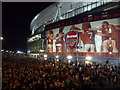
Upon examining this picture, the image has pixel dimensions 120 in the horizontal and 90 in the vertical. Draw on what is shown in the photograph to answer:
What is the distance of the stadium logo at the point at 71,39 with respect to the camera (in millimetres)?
42750

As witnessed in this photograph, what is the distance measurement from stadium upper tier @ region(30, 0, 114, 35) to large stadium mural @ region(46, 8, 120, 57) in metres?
12.8

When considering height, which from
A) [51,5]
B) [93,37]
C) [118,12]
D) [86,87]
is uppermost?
[51,5]

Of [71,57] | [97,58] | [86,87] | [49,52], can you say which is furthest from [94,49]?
[86,87]

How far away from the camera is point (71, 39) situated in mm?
43844

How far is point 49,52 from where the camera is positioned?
179 feet

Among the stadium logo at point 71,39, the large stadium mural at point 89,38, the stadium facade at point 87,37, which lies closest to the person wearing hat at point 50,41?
the stadium facade at point 87,37

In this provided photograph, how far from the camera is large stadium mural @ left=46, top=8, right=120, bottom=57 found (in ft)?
115

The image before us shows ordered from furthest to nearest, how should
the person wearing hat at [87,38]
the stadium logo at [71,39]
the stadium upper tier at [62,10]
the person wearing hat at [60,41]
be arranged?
the stadium upper tier at [62,10]
the person wearing hat at [60,41]
the stadium logo at [71,39]
the person wearing hat at [87,38]

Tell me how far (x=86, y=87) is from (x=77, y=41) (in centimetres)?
2870

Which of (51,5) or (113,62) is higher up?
(51,5)

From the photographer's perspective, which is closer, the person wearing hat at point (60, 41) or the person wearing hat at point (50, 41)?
the person wearing hat at point (60, 41)

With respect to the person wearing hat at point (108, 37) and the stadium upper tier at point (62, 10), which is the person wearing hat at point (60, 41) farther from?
the person wearing hat at point (108, 37)

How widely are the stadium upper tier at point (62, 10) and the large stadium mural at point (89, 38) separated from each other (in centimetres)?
1281

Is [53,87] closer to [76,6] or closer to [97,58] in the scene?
[97,58]
